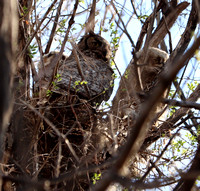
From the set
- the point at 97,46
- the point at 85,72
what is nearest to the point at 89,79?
the point at 85,72

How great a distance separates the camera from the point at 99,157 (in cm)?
338

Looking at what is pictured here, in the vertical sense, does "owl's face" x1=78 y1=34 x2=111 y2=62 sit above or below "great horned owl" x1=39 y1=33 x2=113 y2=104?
above

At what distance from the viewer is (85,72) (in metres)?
4.54

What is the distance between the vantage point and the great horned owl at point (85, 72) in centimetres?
367

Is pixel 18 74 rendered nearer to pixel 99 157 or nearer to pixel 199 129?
pixel 99 157

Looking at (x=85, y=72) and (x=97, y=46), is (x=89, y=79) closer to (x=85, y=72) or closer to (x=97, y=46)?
(x=85, y=72)

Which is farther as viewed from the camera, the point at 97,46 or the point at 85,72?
the point at 97,46

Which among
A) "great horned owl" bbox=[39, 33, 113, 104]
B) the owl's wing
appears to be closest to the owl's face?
"great horned owl" bbox=[39, 33, 113, 104]

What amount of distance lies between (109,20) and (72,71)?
0.89 m

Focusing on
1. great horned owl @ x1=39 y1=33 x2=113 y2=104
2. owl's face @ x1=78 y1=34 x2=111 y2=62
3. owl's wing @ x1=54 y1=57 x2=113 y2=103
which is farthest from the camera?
owl's face @ x1=78 y1=34 x2=111 y2=62

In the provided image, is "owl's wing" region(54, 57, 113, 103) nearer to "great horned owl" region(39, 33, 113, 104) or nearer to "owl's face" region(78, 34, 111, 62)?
"great horned owl" region(39, 33, 113, 104)

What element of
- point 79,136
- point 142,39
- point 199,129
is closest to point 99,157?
point 79,136

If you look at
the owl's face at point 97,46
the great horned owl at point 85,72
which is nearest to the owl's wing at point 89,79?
the great horned owl at point 85,72

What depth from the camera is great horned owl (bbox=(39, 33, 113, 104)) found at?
367 cm
